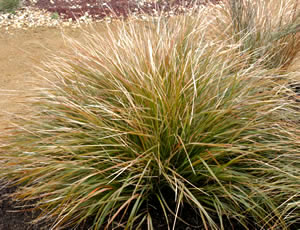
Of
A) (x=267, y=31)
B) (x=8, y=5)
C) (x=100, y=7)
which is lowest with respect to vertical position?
(x=100, y=7)

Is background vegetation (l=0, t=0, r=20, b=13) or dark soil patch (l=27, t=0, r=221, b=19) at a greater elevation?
background vegetation (l=0, t=0, r=20, b=13)

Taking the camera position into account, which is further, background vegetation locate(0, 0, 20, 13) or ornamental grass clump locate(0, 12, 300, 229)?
background vegetation locate(0, 0, 20, 13)

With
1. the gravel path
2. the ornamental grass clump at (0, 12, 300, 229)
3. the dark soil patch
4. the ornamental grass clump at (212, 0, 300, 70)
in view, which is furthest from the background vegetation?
the ornamental grass clump at (0, 12, 300, 229)

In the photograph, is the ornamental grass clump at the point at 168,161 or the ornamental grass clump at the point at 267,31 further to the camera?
the ornamental grass clump at the point at 267,31

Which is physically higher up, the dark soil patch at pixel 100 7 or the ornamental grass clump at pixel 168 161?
the ornamental grass clump at pixel 168 161

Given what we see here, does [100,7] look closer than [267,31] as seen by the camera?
No

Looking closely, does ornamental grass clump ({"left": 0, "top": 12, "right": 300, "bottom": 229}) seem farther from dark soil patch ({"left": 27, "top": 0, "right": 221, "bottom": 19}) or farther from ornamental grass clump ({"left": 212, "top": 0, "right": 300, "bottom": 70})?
dark soil patch ({"left": 27, "top": 0, "right": 221, "bottom": 19})

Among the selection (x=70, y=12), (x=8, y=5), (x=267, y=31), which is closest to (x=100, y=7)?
(x=70, y=12)

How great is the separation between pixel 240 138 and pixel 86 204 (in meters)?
0.96

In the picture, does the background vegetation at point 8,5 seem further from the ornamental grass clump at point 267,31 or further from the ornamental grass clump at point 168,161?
the ornamental grass clump at point 168,161

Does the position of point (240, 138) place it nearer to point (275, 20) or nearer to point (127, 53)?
point (127, 53)

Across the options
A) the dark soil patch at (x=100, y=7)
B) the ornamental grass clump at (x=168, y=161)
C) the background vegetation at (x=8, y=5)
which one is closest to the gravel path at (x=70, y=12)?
the dark soil patch at (x=100, y=7)

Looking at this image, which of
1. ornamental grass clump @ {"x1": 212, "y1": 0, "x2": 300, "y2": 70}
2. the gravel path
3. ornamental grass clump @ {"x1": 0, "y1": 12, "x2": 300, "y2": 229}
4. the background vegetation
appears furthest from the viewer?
the background vegetation

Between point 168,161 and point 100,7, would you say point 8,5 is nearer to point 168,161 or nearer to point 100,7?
point 100,7
